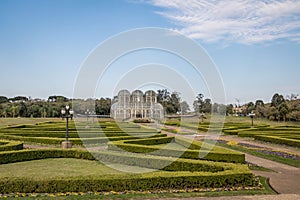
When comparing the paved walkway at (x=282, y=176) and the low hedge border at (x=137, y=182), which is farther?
the paved walkway at (x=282, y=176)

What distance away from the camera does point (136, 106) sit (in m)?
59.7

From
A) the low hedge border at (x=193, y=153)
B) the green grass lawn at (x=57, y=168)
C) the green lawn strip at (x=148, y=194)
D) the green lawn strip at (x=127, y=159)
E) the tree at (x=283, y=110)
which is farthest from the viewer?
the tree at (x=283, y=110)

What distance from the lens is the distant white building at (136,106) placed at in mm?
57312

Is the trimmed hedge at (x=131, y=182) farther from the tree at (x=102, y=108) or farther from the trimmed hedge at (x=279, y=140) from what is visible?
the tree at (x=102, y=108)

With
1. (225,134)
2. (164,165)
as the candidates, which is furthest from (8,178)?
(225,134)

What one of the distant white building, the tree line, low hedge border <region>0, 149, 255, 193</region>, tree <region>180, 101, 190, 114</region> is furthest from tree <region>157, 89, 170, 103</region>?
low hedge border <region>0, 149, 255, 193</region>

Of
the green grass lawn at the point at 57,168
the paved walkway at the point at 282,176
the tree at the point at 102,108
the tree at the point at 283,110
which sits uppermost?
the tree at the point at 102,108

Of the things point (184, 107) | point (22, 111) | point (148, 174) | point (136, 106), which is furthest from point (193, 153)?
point (22, 111)

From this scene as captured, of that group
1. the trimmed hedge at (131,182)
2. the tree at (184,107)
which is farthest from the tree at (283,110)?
the trimmed hedge at (131,182)

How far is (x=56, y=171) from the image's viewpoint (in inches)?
448

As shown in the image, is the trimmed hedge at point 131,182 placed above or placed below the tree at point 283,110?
below

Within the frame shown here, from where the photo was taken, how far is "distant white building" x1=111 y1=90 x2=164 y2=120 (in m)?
57.3

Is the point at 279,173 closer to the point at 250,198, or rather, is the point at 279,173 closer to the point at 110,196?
the point at 250,198

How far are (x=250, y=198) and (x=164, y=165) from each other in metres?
3.94
